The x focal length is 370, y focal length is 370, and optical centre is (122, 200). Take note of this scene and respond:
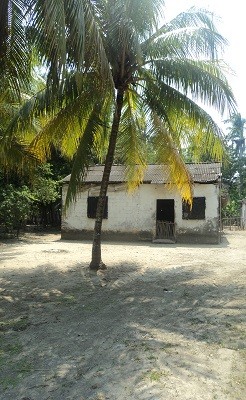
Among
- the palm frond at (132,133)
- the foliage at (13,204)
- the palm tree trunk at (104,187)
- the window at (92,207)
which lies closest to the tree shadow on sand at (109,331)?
the palm tree trunk at (104,187)

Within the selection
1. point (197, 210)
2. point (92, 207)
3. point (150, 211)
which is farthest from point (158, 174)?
point (92, 207)

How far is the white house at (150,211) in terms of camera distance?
16.1m

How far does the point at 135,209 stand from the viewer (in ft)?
55.8

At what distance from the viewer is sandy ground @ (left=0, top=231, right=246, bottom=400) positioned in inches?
152

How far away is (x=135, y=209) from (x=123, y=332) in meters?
11.7

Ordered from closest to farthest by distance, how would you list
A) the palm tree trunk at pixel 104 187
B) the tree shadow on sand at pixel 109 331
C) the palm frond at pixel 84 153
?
the tree shadow on sand at pixel 109 331, the palm frond at pixel 84 153, the palm tree trunk at pixel 104 187

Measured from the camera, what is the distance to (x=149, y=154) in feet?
39.5

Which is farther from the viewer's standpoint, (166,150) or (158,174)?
(158,174)

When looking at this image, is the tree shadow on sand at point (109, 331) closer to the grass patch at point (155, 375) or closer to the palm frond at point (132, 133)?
the grass patch at point (155, 375)

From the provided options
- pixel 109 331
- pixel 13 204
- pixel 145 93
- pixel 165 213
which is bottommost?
pixel 109 331

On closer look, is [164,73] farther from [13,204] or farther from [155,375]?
[13,204]

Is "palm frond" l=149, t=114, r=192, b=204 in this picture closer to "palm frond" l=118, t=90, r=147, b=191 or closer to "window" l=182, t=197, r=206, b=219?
"palm frond" l=118, t=90, r=147, b=191

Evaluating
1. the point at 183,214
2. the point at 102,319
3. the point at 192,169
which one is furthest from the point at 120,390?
the point at 192,169

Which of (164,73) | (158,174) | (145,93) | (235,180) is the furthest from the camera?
(235,180)
